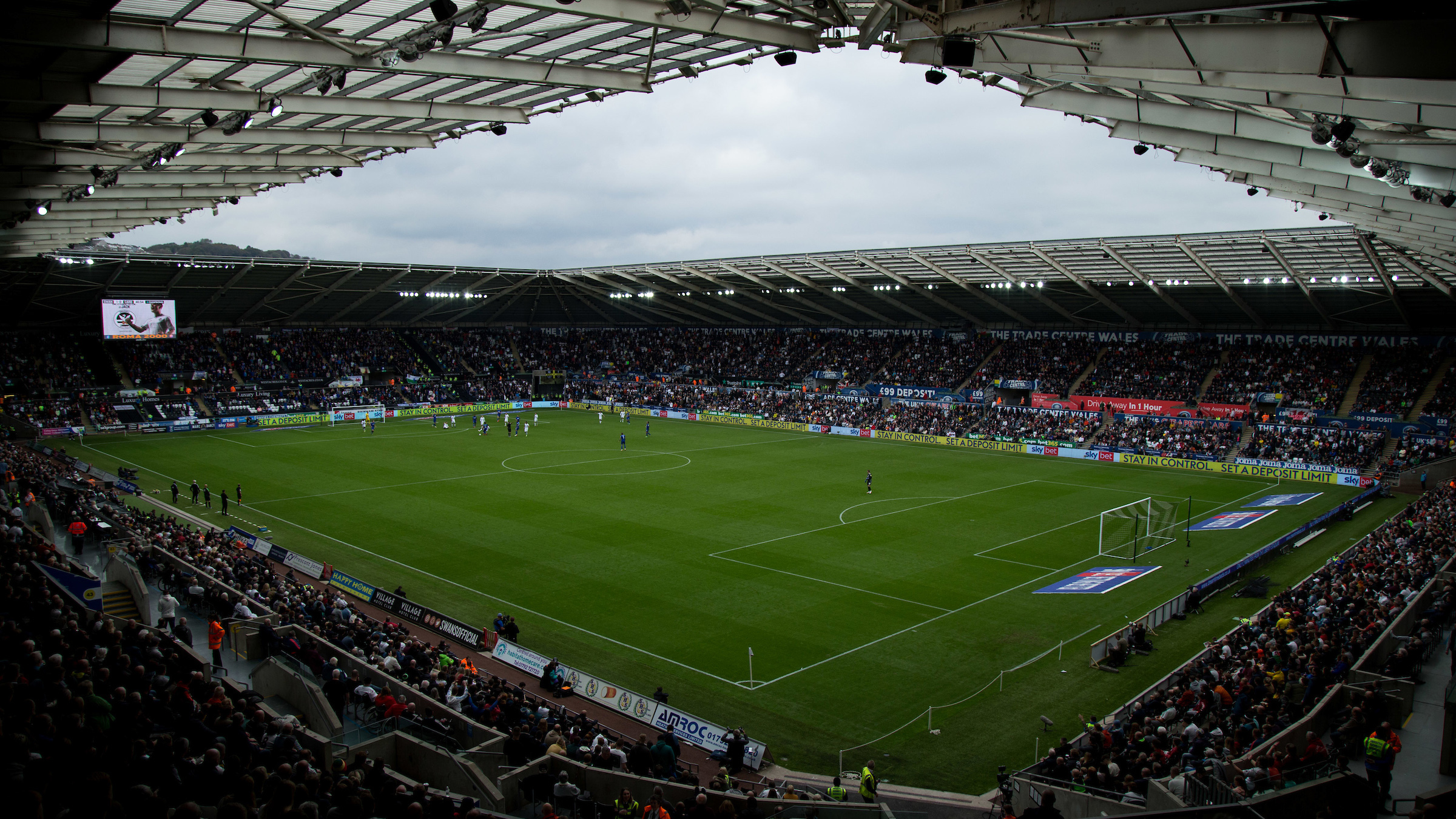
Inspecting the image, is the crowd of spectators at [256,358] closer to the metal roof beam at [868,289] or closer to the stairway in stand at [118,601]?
the metal roof beam at [868,289]

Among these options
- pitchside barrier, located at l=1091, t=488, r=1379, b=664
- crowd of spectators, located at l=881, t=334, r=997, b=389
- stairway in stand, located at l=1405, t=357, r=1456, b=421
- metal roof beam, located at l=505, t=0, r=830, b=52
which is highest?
metal roof beam, located at l=505, t=0, r=830, b=52

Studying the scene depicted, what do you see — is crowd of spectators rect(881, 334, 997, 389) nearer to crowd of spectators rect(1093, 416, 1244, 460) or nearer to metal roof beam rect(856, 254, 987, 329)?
metal roof beam rect(856, 254, 987, 329)

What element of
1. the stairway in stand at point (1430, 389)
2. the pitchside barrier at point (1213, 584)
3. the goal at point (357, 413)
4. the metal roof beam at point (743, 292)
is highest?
the metal roof beam at point (743, 292)

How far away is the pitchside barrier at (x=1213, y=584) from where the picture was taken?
66.8 feet

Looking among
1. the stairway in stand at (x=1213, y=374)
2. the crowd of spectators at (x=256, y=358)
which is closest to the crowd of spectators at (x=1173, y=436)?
the stairway in stand at (x=1213, y=374)

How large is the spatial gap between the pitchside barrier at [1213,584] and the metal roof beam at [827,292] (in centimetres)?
3593

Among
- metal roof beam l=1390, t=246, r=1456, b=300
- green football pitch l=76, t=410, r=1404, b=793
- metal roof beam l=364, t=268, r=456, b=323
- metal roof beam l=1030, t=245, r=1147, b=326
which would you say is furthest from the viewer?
metal roof beam l=364, t=268, r=456, b=323

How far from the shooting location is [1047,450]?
51.1m

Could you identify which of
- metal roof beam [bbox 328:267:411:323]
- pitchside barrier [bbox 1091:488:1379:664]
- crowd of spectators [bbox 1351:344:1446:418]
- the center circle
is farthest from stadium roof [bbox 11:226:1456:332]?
the center circle

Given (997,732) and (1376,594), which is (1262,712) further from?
(1376,594)

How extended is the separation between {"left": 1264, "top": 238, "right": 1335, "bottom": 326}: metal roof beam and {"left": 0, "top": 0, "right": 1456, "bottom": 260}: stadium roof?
75.4 ft

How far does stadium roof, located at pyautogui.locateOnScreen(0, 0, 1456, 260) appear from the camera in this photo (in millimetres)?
8312

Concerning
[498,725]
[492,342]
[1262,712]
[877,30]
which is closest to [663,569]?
[498,725]

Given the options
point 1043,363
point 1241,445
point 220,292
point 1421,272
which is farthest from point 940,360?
point 220,292
